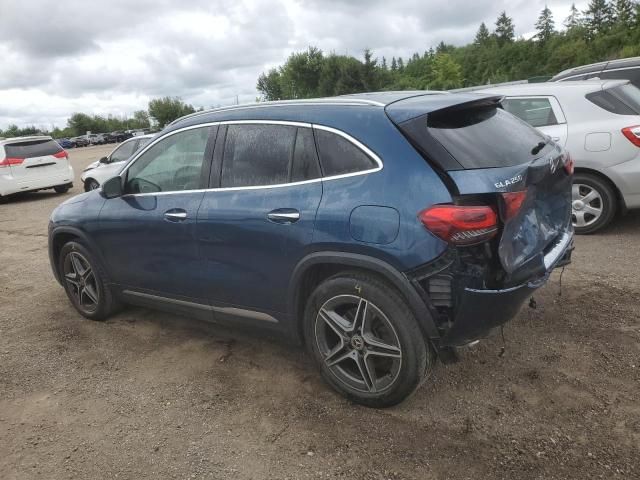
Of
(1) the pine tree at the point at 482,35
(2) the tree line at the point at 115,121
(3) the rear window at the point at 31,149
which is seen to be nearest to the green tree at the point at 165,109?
(2) the tree line at the point at 115,121

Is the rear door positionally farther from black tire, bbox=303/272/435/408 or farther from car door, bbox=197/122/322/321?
black tire, bbox=303/272/435/408

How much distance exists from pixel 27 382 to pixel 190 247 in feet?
5.13

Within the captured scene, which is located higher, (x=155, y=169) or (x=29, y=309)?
(x=155, y=169)

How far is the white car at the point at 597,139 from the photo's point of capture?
5.53 m

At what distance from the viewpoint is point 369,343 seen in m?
2.94

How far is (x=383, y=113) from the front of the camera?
9.62 ft

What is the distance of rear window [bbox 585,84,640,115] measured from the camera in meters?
5.60

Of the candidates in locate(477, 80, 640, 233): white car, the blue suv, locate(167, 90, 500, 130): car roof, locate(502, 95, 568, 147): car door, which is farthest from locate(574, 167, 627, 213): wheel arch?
locate(167, 90, 500, 130): car roof

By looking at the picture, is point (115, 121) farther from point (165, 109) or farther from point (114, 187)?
point (114, 187)

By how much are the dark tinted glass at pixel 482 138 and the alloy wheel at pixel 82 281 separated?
3269 millimetres

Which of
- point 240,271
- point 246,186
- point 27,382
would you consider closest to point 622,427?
point 240,271

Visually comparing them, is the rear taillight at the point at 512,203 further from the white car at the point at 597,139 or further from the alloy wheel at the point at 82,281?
the white car at the point at 597,139

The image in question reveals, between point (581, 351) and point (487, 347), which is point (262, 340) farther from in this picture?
point (581, 351)

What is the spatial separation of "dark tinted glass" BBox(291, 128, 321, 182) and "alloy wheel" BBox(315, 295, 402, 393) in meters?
0.75
